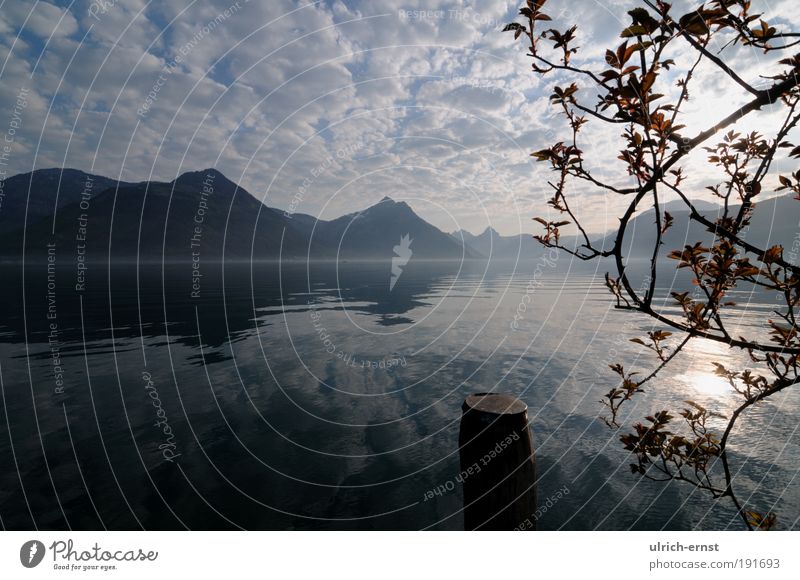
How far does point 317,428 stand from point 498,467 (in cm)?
691

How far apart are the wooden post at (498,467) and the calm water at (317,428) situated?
3.43 metres

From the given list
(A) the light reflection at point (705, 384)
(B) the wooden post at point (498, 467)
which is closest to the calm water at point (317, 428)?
(A) the light reflection at point (705, 384)

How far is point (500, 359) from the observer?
552 inches

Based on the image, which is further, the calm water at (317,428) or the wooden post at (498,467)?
the calm water at (317,428)

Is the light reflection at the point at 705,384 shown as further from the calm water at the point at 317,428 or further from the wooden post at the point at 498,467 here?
the wooden post at the point at 498,467

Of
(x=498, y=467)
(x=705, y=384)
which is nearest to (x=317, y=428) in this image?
(x=498, y=467)

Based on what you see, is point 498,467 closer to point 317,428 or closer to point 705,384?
point 317,428

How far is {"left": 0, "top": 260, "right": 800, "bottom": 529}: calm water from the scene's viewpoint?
596 cm

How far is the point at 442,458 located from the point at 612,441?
4.00m

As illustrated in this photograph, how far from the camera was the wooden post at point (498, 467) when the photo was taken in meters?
2.69

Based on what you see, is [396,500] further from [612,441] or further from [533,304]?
[533,304]

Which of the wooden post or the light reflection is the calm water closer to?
the light reflection

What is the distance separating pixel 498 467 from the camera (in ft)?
8.84
